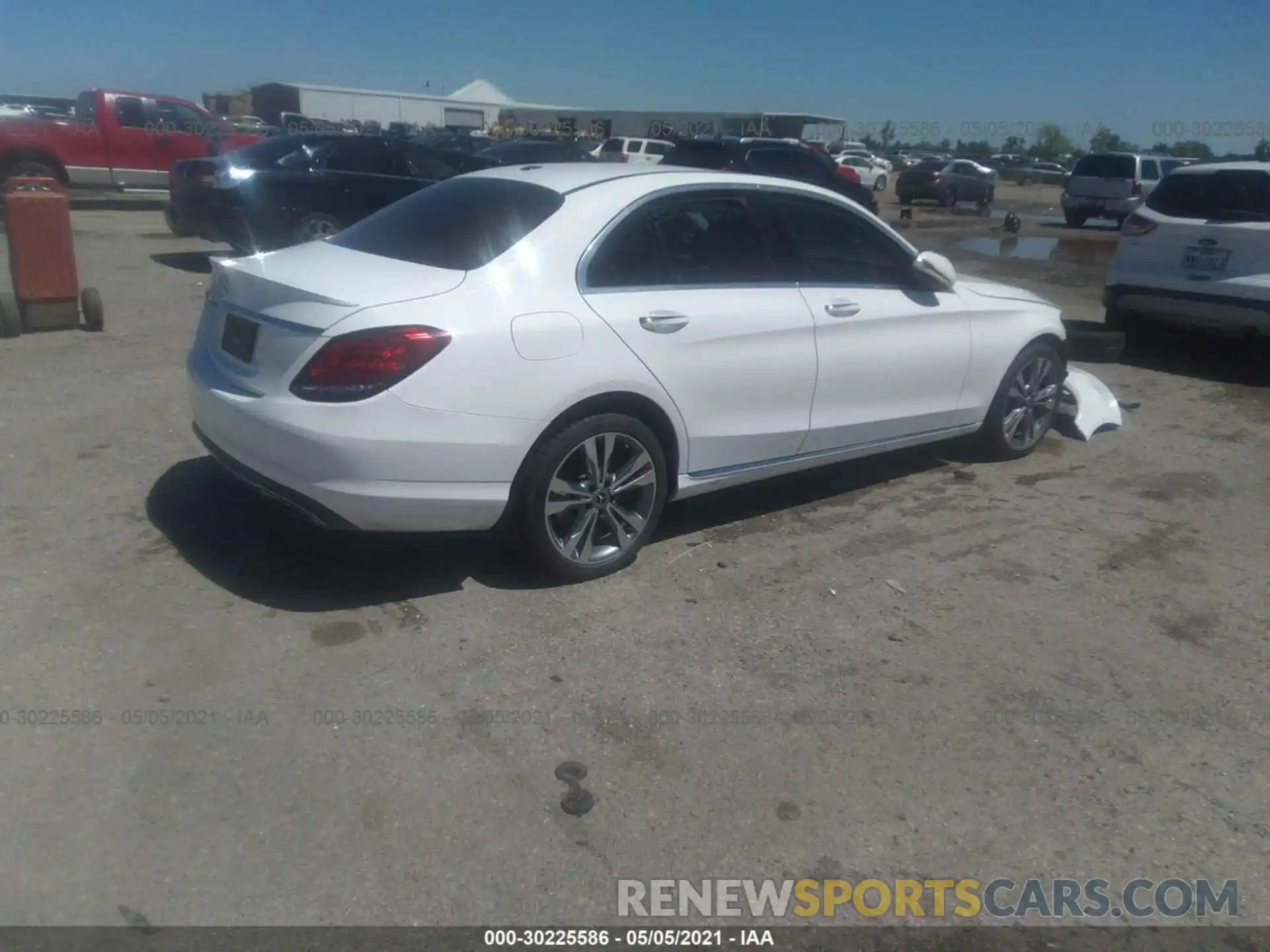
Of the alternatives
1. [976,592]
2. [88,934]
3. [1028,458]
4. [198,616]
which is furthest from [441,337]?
[1028,458]

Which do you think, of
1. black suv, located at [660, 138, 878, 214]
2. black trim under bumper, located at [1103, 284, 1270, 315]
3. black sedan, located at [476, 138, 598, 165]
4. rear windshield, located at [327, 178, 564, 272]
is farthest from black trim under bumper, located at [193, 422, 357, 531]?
black sedan, located at [476, 138, 598, 165]

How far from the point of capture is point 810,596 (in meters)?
4.50

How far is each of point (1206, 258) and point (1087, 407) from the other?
2.58 meters

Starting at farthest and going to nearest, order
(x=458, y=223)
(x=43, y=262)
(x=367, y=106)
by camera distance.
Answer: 1. (x=367, y=106)
2. (x=43, y=262)
3. (x=458, y=223)

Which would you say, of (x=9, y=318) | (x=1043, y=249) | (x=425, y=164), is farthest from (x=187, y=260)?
(x=1043, y=249)

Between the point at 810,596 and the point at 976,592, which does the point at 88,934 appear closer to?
the point at 810,596

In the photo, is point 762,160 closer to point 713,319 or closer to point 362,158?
point 362,158

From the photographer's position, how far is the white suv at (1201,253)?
27.5 ft

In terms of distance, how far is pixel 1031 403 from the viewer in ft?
21.0

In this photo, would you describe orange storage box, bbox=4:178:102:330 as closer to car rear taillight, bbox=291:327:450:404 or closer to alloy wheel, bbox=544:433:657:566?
car rear taillight, bbox=291:327:450:404

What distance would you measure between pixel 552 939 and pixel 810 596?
2.17m

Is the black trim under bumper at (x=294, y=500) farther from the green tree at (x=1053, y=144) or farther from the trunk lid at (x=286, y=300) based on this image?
the green tree at (x=1053, y=144)

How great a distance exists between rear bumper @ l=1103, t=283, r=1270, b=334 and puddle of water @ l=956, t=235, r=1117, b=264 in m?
9.40

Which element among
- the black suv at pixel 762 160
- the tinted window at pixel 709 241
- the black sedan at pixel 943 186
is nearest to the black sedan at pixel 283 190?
the tinted window at pixel 709 241
